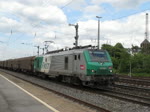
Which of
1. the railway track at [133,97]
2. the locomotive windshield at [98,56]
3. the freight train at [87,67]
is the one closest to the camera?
the railway track at [133,97]

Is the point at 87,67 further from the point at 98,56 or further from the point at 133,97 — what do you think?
the point at 133,97

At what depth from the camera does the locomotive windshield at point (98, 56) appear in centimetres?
1880

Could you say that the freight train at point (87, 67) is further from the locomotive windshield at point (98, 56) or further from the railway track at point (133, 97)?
the railway track at point (133, 97)

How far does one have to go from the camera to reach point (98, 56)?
63.0 feet

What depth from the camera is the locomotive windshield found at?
18.8m

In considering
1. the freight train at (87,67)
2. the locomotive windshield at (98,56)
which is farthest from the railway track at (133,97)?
the locomotive windshield at (98,56)

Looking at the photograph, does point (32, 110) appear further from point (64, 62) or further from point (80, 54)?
point (64, 62)

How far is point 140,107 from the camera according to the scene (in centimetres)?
1158

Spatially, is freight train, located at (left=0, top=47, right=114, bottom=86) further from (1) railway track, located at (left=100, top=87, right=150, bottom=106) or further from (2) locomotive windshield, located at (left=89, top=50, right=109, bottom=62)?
(1) railway track, located at (left=100, top=87, right=150, bottom=106)

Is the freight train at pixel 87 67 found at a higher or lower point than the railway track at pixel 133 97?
higher

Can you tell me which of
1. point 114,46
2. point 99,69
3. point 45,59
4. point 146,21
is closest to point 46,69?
point 45,59

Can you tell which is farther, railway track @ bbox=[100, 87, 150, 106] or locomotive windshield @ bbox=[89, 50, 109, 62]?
locomotive windshield @ bbox=[89, 50, 109, 62]

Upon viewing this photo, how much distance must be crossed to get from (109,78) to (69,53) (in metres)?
4.40

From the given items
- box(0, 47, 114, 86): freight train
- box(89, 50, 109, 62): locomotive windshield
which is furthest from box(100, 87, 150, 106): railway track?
box(89, 50, 109, 62): locomotive windshield
